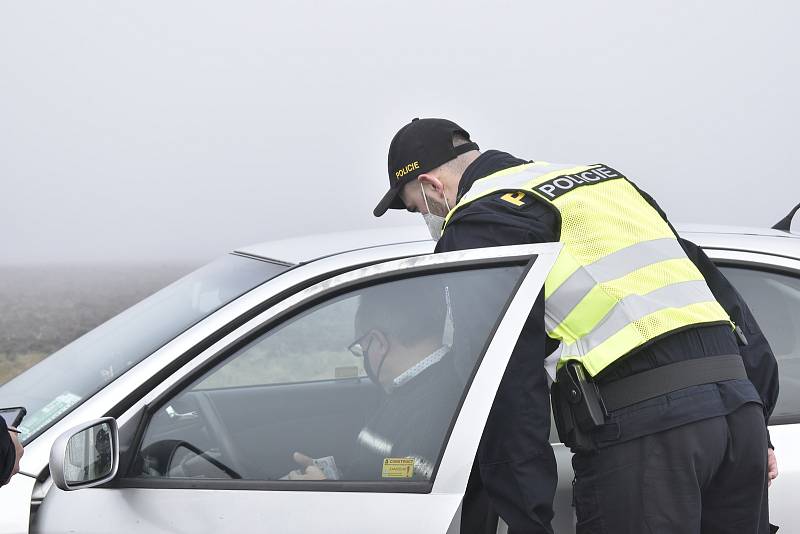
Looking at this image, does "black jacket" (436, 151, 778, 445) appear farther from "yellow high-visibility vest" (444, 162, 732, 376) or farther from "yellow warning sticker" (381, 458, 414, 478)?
"yellow warning sticker" (381, 458, 414, 478)

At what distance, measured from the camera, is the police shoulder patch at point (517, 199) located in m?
1.62

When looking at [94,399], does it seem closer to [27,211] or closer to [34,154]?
[34,154]

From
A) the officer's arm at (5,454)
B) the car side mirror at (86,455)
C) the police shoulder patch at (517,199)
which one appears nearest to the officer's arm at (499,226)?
the police shoulder patch at (517,199)

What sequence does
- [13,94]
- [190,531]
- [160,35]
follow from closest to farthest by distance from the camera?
[190,531] → [160,35] → [13,94]

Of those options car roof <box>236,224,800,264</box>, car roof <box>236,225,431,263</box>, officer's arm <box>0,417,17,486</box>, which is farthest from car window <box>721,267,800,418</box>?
officer's arm <box>0,417,17,486</box>

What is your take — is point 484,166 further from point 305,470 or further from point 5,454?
point 5,454

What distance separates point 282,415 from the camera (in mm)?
1696

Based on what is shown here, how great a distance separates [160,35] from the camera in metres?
25.3

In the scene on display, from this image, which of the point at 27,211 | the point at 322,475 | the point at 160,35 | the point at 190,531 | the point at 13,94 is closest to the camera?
the point at 190,531

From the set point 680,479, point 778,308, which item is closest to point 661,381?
point 680,479

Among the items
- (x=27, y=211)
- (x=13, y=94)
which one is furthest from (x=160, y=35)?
(x=27, y=211)

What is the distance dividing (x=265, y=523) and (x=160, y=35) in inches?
1012

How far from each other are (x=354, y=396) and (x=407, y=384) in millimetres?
123

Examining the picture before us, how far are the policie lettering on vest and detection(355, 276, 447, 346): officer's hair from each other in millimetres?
273
